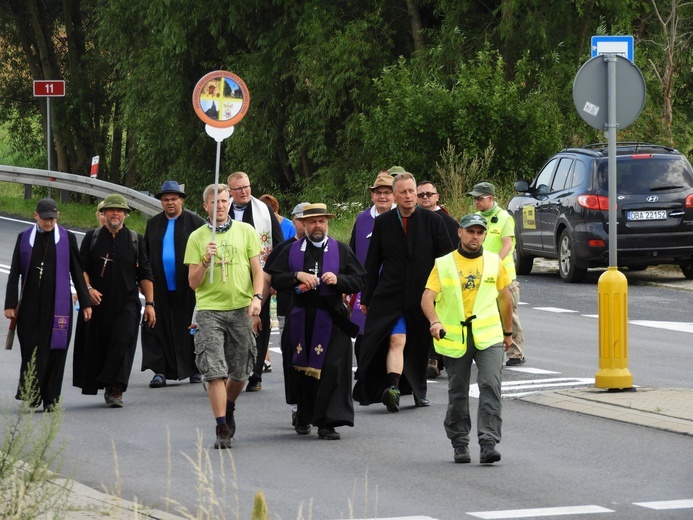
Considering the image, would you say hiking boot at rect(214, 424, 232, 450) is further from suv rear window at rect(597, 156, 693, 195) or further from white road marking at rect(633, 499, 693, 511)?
suv rear window at rect(597, 156, 693, 195)

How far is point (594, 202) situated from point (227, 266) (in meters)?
11.4

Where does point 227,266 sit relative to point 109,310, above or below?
above

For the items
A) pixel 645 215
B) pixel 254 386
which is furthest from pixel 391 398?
pixel 645 215

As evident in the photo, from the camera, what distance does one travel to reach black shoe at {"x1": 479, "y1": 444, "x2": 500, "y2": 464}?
34.2 feet

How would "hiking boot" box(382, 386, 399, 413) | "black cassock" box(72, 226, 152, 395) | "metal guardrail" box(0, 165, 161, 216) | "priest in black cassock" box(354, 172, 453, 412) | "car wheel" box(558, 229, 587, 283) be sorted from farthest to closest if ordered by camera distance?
"metal guardrail" box(0, 165, 161, 216)
"car wheel" box(558, 229, 587, 283)
"black cassock" box(72, 226, 152, 395)
"priest in black cassock" box(354, 172, 453, 412)
"hiking boot" box(382, 386, 399, 413)

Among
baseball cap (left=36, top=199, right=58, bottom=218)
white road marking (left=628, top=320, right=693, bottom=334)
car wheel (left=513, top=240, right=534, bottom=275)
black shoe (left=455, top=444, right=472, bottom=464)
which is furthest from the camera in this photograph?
car wheel (left=513, top=240, right=534, bottom=275)

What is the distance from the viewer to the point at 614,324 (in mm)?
13266

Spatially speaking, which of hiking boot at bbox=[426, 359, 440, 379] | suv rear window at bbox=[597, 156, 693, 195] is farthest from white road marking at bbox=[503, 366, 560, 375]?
suv rear window at bbox=[597, 156, 693, 195]

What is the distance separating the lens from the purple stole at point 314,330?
11.7 meters

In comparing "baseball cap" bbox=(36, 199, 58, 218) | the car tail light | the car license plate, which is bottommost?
the car license plate

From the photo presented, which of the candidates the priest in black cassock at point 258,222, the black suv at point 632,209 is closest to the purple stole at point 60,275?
the priest in black cassock at point 258,222

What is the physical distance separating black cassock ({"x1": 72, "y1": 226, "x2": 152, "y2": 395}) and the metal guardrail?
55.1 ft

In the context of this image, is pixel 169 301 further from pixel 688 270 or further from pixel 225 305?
pixel 688 270

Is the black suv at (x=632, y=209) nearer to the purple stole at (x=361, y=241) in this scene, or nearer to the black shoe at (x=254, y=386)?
the purple stole at (x=361, y=241)
